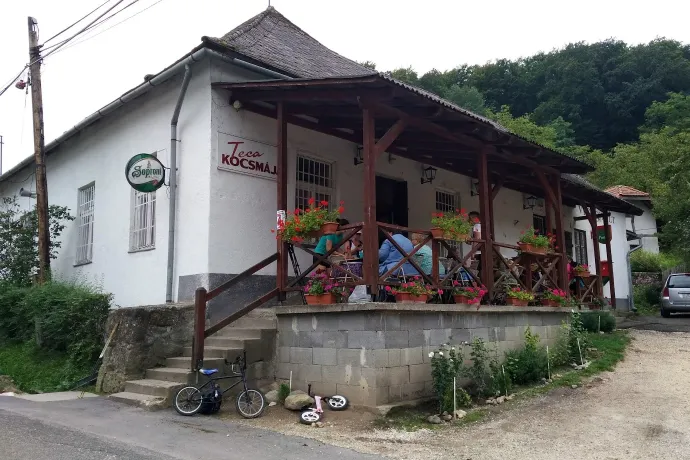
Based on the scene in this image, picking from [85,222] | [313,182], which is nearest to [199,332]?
[313,182]

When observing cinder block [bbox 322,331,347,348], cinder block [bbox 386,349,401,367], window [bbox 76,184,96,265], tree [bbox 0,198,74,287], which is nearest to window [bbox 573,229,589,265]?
cinder block [bbox 386,349,401,367]

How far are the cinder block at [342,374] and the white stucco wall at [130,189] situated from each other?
2680 millimetres

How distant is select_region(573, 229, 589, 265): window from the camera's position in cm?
1855

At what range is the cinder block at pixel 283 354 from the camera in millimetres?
7828

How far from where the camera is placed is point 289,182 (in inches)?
386

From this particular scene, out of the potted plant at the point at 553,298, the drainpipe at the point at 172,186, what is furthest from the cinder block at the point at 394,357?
the potted plant at the point at 553,298

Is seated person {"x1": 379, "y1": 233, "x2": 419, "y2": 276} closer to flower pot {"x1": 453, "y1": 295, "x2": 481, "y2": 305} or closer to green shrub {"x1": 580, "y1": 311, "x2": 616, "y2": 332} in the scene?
flower pot {"x1": 453, "y1": 295, "x2": 481, "y2": 305}

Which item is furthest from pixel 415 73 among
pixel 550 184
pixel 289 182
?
pixel 289 182

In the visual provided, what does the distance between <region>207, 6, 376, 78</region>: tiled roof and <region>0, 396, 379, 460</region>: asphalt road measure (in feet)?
17.4

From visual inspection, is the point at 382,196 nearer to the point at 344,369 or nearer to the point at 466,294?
the point at 466,294

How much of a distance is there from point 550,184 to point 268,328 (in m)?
6.95

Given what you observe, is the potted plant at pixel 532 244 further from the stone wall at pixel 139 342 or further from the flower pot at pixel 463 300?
the stone wall at pixel 139 342

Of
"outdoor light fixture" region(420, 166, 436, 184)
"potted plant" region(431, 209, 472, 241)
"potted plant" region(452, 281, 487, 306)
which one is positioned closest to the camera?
"potted plant" region(431, 209, 472, 241)

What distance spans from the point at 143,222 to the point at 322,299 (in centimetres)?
477
